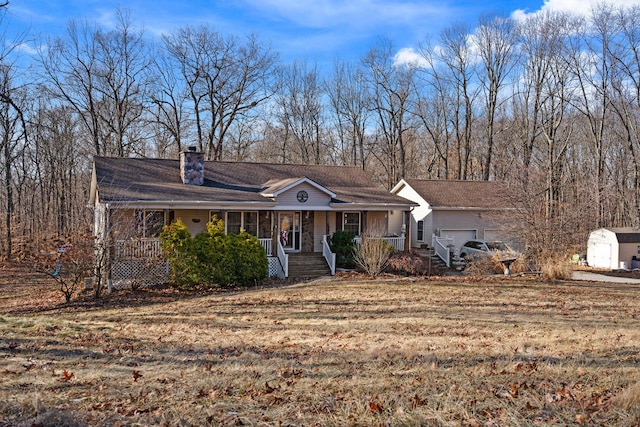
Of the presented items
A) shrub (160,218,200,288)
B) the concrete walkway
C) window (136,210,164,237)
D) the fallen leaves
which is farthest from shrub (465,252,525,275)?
the fallen leaves

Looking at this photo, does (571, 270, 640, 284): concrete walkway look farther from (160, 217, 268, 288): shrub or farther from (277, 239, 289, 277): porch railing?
(160, 217, 268, 288): shrub

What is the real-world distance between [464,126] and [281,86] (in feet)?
50.7

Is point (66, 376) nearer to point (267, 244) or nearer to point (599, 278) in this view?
point (267, 244)

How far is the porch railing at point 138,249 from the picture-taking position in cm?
1573

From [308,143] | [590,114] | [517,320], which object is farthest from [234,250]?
[590,114]

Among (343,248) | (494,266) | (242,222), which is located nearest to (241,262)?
(242,222)

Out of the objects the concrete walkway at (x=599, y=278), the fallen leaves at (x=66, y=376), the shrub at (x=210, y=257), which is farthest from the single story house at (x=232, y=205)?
the fallen leaves at (x=66, y=376)

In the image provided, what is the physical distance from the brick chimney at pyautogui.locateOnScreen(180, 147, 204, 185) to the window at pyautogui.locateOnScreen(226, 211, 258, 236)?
2243 millimetres

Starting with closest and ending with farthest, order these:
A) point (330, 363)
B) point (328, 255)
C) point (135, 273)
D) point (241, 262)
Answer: point (330, 363)
point (135, 273)
point (241, 262)
point (328, 255)

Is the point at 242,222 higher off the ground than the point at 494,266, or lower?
higher

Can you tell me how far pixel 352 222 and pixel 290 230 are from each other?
316 centimetres

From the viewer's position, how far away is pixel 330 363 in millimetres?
6527

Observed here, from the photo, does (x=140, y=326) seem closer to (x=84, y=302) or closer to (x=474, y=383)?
(x=84, y=302)

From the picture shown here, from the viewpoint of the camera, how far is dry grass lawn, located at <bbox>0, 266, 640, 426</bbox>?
4.57m
